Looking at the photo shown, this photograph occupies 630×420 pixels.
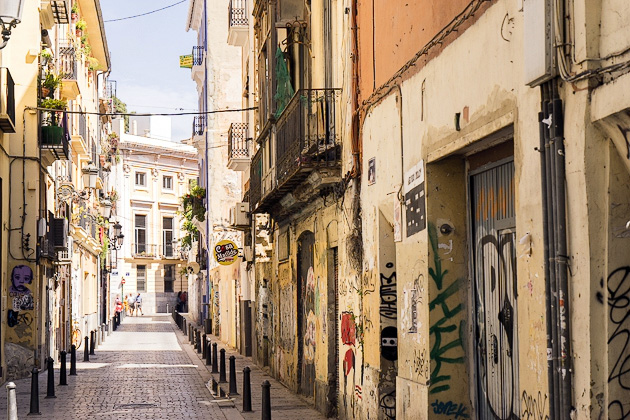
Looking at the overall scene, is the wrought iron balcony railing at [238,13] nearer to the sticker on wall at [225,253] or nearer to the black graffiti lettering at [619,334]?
the sticker on wall at [225,253]

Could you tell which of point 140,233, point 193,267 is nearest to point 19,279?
point 193,267

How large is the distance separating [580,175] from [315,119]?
8787 millimetres

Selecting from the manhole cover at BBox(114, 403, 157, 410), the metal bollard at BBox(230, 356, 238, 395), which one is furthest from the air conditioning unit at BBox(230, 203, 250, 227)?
A: the manhole cover at BBox(114, 403, 157, 410)

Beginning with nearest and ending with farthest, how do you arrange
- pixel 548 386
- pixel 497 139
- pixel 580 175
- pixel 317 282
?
1. pixel 580 175
2. pixel 548 386
3. pixel 497 139
4. pixel 317 282

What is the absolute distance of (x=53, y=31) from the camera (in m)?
27.6

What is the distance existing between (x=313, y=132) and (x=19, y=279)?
9.65 meters

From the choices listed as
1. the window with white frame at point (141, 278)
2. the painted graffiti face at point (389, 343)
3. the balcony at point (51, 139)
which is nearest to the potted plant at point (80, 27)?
the balcony at point (51, 139)

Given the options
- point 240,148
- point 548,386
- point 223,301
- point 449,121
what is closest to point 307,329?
point 449,121

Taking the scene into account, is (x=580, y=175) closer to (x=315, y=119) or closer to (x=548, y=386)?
(x=548, y=386)

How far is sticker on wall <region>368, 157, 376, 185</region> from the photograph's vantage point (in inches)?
467

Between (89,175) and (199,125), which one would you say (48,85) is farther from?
(199,125)

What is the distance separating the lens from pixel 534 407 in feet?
22.4

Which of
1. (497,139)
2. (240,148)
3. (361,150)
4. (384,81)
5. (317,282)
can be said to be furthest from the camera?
(240,148)

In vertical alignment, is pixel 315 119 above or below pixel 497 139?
above
